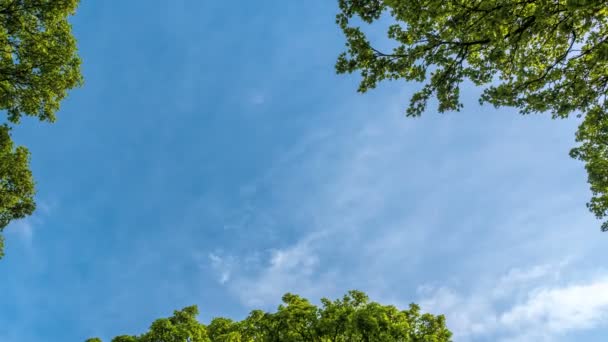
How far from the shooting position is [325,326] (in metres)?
22.6

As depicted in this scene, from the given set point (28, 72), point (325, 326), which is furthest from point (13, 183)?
point (325, 326)

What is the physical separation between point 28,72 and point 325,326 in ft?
71.0

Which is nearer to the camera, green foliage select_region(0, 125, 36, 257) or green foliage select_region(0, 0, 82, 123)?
green foliage select_region(0, 0, 82, 123)

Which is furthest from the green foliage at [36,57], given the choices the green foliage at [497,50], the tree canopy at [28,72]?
the green foliage at [497,50]

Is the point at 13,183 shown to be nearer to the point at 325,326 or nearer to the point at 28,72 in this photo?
the point at 28,72

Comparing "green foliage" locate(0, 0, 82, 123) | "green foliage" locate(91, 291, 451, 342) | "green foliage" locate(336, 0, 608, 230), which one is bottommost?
"green foliage" locate(91, 291, 451, 342)

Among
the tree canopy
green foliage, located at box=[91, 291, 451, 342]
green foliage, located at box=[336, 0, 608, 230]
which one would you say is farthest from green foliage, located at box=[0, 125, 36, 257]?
green foliage, located at box=[336, 0, 608, 230]

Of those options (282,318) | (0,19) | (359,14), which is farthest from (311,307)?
(0,19)

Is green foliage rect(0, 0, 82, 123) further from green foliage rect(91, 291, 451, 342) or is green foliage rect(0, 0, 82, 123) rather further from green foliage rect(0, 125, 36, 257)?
green foliage rect(91, 291, 451, 342)

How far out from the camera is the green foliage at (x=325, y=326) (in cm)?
2075

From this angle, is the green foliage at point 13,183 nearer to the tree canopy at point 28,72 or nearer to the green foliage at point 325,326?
the tree canopy at point 28,72

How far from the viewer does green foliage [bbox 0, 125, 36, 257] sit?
56.6 ft

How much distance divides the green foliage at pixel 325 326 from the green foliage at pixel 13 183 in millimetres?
11643

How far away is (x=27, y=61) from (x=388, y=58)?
54.0ft
